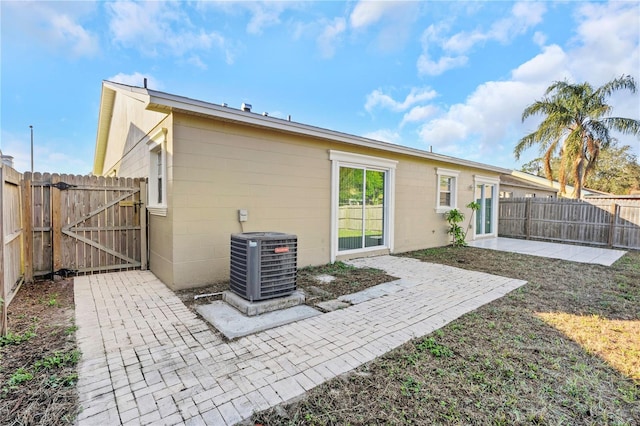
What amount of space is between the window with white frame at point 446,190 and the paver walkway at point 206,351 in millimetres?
5165

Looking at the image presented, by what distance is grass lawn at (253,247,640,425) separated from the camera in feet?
6.35

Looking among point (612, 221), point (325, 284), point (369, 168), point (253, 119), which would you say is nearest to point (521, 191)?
point (612, 221)

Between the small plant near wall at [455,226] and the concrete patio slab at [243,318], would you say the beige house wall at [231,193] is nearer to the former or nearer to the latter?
the concrete patio slab at [243,318]

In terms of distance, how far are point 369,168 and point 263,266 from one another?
458cm

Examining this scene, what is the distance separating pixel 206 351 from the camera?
2.71 m

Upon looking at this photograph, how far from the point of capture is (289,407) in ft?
6.48

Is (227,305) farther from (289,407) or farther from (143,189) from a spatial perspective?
(143,189)

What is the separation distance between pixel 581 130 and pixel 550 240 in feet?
22.5

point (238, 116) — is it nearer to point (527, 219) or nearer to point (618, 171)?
point (527, 219)

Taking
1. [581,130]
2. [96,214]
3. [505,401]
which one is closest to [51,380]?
[505,401]

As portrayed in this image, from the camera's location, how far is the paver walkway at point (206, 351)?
6.48 ft

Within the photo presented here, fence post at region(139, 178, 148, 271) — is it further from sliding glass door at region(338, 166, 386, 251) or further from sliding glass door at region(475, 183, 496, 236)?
sliding glass door at region(475, 183, 496, 236)

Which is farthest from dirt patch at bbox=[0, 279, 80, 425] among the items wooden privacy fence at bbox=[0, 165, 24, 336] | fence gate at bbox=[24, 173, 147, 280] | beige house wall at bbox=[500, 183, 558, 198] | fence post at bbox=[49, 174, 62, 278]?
beige house wall at bbox=[500, 183, 558, 198]

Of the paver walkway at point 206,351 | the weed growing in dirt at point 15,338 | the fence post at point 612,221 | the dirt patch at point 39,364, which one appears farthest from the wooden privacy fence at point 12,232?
the fence post at point 612,221
